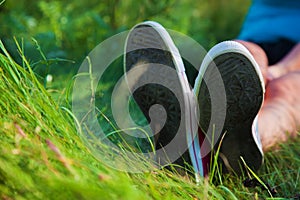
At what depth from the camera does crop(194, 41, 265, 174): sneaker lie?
4.37ft

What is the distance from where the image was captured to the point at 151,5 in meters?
2.88

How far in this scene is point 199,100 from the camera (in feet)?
4.54

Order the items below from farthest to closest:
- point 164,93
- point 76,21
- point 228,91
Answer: point 76,21 → point 164,93 → point 228,91

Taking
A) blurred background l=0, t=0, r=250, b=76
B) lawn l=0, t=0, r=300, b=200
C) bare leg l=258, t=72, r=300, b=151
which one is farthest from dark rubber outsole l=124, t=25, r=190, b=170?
blurred background l=0, t=0, r=250, b=76

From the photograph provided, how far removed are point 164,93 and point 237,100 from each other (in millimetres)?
208

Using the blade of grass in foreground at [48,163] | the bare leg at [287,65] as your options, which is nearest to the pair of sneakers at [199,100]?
the blade of grass in foreground at [48,163]

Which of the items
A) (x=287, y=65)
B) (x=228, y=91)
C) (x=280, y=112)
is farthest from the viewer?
(x=287, y=65)

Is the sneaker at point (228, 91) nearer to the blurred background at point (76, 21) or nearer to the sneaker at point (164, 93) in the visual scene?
the sneaker at point (164, 93)

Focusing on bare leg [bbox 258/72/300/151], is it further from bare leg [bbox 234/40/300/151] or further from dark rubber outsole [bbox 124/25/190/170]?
dark rubber outsole [bbox 124/25/190/170]

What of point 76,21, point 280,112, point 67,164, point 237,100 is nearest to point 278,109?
point 280,112

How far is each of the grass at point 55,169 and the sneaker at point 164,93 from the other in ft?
0.39

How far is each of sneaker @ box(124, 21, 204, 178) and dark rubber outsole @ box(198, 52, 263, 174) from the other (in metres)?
0.05

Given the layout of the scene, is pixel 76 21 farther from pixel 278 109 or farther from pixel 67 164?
pixel 67 164

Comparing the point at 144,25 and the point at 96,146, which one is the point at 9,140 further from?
the point at 144,25
